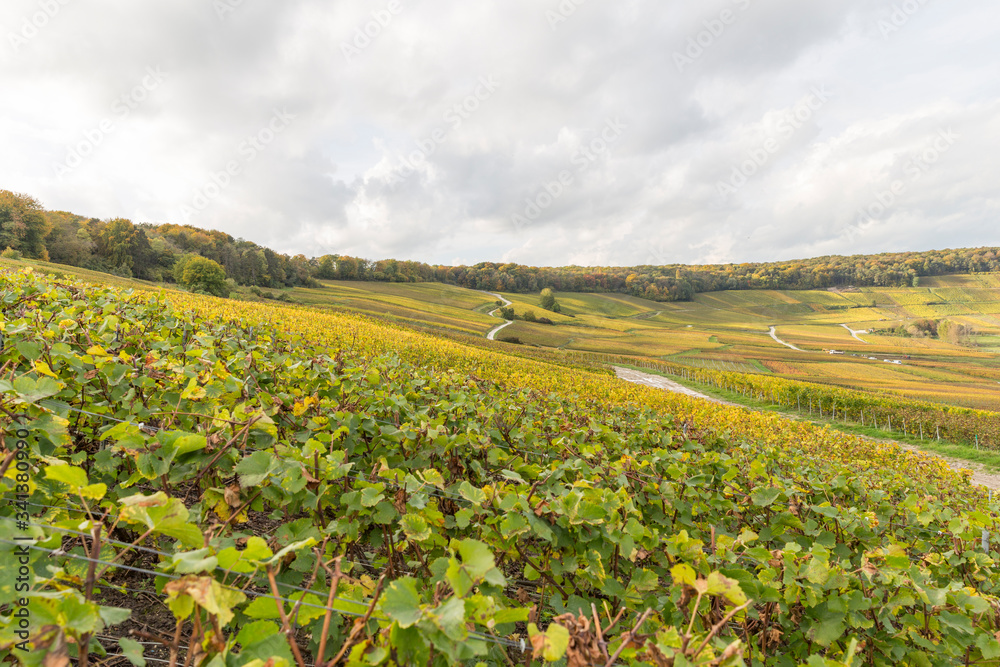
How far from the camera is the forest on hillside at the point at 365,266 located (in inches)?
2174

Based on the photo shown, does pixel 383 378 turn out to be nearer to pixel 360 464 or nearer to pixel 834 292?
pixel 360 464

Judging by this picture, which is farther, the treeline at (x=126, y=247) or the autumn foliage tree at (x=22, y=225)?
the treeline at (x=126, y=247)

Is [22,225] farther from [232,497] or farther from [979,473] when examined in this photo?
[979,473]

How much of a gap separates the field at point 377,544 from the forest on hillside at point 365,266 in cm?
5756

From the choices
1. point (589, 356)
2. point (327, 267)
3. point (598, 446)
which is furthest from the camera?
point (327, 267)

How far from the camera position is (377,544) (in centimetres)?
220

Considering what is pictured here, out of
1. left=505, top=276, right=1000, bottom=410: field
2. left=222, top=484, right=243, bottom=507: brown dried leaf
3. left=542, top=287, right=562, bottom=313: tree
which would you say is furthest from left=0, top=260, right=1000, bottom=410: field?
left=222, top=484, right=243, bottom=507: brown dried leaf

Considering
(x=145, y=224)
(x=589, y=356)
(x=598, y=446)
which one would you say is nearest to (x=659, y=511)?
(x=598, y=446)

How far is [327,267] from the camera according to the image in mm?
114125

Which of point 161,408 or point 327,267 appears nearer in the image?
point 161,408

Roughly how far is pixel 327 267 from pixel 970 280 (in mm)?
201886

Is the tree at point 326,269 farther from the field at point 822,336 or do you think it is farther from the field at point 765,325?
the field at point 822,336

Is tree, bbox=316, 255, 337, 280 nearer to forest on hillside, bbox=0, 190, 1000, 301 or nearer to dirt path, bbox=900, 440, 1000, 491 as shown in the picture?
forest on hillside, bbox=0, 190, 1000, 301

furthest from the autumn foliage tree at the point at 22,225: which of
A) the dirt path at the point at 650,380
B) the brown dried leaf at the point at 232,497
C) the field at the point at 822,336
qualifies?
the brown dried leaf at the point at 232,497
